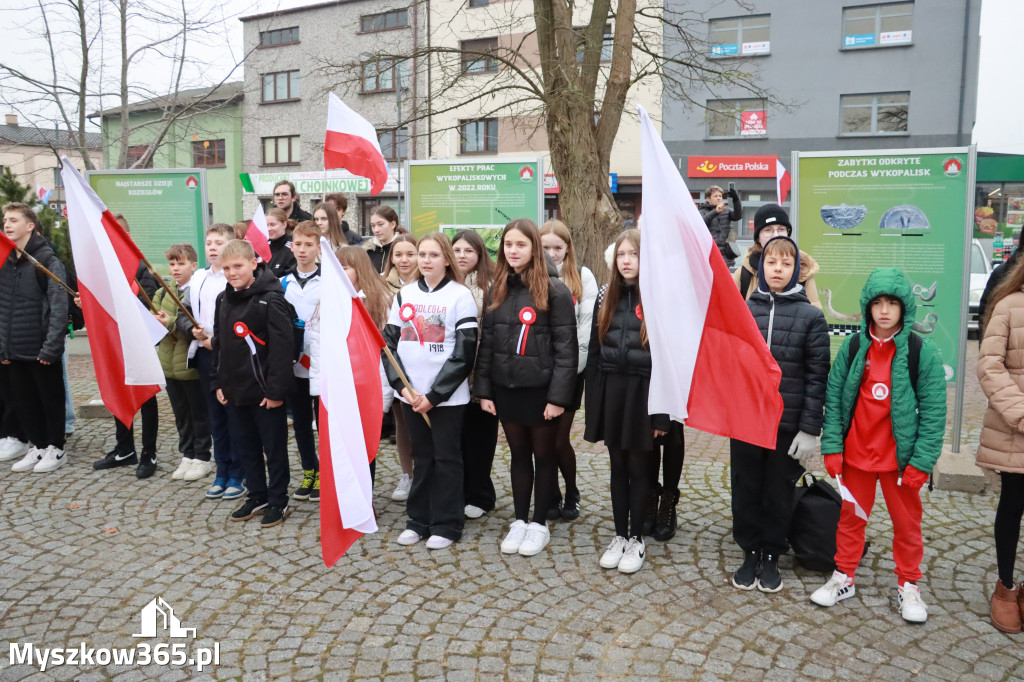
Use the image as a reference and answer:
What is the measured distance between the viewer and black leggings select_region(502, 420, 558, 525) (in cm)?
475

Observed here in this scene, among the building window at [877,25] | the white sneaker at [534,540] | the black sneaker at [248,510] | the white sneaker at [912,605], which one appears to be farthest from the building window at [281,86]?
the white sneaker at [912,605]

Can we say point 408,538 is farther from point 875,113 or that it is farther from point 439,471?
point 875,113

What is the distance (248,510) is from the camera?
5285mm

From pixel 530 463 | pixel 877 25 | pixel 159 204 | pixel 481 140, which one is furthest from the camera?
pixel 481 140

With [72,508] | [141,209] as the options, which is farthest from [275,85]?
[72,508]

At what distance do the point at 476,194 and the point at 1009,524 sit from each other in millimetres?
5457

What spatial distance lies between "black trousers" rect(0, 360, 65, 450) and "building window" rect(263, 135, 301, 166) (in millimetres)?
31949

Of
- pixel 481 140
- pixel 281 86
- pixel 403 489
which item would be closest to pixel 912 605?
pixel 403 489

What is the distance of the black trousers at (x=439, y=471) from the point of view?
4.77 metres

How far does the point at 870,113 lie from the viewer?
2755 centimetres

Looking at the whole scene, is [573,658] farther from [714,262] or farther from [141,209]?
[141,209]

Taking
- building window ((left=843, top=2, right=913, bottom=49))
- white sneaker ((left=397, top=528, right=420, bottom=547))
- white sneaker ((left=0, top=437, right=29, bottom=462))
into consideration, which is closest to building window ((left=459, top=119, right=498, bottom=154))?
building window ((left=843, top=2, right=913, bottom=49))

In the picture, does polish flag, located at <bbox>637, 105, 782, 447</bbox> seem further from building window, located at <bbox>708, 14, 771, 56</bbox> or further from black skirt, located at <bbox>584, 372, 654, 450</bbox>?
building window, located at <bbox>708, 14, 771, 56</bbox>

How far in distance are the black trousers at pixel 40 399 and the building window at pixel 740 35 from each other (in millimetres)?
26492
